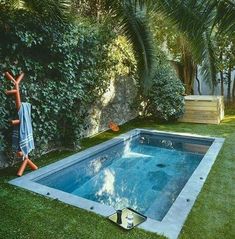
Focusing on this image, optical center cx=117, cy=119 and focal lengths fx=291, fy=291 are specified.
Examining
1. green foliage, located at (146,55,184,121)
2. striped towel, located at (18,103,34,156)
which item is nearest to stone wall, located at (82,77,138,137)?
green foliage, located at (146,55,184,121)

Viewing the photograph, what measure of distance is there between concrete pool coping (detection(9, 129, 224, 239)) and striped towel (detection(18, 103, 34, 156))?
0.57m

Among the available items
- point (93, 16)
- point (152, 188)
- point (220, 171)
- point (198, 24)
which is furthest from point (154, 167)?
point (93, 16)

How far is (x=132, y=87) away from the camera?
1187cm

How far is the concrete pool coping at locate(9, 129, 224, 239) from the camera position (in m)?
3.95

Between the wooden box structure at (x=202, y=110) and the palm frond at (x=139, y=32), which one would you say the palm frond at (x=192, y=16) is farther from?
the wooden box structure at (x=202, y=110)

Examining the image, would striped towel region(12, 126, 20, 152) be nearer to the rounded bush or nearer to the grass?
the grass

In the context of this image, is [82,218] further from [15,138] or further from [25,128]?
[15,138]

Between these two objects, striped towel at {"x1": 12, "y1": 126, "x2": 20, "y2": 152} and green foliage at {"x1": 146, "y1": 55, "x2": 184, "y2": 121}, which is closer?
striped towel at {"x1": 12, "y1": 126, "x2": 20, "y2": 152}

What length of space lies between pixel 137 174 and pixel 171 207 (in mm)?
2482

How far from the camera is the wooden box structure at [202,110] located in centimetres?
1143

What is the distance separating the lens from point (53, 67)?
22.2 feet

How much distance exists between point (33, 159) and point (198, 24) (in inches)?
188

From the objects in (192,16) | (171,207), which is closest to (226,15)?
(192,16)

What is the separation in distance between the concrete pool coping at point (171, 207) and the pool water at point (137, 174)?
161mm
